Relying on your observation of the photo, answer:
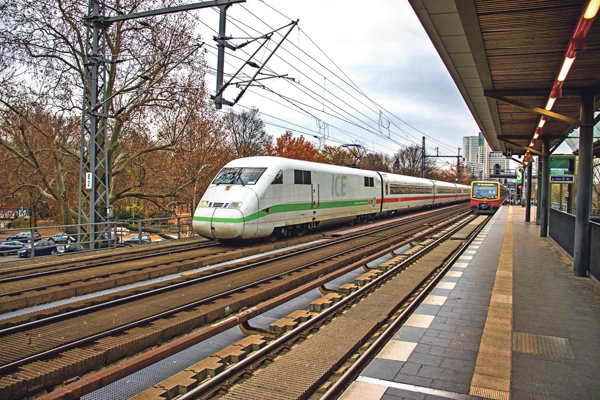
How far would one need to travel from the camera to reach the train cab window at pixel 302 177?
51.1ft

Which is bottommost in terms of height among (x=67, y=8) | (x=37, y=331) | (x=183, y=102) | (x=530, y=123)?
(x=37, y=331)

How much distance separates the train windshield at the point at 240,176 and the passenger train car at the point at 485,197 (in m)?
24.7

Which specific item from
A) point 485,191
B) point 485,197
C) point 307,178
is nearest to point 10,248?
Result: point 307,178

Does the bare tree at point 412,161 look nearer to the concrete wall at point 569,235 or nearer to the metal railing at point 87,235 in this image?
the concrete wall at point 569,235

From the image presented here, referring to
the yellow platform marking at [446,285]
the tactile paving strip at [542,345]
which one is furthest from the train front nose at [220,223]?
the tactile paving strip at [542,345]

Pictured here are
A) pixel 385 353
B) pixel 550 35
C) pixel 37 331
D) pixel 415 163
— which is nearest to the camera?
pixel 385 353

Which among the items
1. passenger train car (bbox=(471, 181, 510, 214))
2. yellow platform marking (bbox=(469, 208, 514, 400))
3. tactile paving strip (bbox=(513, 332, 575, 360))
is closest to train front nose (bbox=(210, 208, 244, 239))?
yellow platform marking (bbox=(469, 208, 514, 400))

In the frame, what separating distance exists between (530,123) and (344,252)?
28.2 feet

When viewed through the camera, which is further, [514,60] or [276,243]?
[276,243]

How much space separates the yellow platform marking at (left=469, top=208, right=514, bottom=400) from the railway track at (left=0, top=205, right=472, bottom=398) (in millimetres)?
4096

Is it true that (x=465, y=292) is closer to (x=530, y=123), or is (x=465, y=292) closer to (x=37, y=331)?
(x=37, y=331)

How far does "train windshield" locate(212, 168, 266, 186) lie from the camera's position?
13.9 meters

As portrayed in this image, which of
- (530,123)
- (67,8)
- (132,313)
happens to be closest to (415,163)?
(530,123)

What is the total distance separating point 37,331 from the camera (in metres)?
5.88
